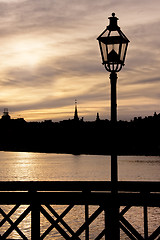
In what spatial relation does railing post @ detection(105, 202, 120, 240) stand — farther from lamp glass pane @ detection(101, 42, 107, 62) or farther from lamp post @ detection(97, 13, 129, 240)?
lamp glass pane @ detection(101, 42, 107, 62)

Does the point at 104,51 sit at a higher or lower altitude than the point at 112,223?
higher

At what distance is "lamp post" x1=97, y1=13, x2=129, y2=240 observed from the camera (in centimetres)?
938

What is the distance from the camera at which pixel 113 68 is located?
9969 millimetres

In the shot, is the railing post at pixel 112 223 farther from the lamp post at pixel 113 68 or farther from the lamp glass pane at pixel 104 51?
the lamp glass pane at pixel 104 51

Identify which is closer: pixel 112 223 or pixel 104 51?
pixel 112 223

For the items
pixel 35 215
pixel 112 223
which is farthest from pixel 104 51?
pixel 35 215

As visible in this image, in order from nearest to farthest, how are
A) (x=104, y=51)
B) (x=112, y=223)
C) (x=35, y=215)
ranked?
(x=112, y=223) → (x=104, y=51) → (x=35, y=215)

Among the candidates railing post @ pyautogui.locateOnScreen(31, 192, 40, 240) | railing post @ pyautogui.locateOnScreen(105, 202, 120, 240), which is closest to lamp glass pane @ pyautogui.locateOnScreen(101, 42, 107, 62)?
railing post @ pyautogui.locateOnScreen(105, 202, 120, 240)

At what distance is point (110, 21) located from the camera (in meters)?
9.98

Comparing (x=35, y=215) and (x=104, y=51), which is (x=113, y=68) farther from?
(x=35, y=215)

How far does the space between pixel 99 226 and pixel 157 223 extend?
7.23 m

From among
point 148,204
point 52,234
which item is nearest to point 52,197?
point 148,204

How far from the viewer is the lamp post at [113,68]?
9.38 m


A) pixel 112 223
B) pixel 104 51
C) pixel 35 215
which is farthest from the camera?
pixel 35 215
